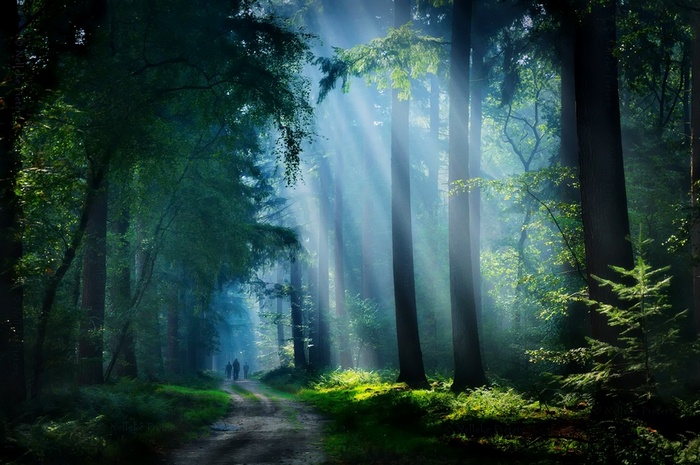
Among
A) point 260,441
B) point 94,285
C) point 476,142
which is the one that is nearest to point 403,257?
point 476,142

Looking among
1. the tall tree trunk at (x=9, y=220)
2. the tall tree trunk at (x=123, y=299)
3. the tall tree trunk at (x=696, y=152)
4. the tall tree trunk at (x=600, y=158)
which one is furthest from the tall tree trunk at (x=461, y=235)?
the tall tree trunk at (x=9, y=220)

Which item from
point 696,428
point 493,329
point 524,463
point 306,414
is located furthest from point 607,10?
point 493,329

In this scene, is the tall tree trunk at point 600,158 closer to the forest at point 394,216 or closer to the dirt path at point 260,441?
the forest at point 394,216

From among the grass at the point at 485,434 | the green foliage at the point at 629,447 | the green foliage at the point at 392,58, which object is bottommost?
the grass at the point at 485,434

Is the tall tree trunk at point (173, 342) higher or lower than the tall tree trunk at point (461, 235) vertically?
lower

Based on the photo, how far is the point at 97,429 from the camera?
9.77 metres

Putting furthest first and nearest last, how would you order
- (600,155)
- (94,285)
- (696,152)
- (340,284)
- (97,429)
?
(340,284) < (94,285) < (696,152) < (600,155) < (97,429)

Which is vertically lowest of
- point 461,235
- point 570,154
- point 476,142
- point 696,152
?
point 461,235

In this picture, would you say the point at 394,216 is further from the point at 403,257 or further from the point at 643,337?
the point at 643,337

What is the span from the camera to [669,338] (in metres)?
7.81

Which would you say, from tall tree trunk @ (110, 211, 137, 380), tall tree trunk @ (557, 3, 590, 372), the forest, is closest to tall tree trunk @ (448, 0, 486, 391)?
the forest

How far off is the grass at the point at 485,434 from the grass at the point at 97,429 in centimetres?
316

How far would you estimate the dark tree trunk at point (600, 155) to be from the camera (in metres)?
10.0

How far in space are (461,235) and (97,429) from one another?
9801 millimetres
